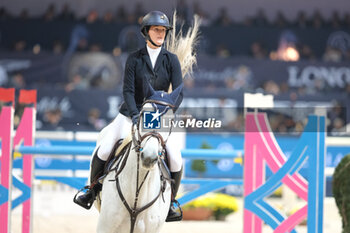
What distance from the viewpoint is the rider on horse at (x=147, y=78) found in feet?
12.1

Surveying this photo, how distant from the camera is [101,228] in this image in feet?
12.1

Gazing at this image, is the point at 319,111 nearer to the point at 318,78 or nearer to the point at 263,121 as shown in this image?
the point at 263,121

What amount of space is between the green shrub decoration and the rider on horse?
1114mm

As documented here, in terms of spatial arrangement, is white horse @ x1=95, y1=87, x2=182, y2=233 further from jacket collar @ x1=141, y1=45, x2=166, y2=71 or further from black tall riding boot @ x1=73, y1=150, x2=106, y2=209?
jacket collar @ x1=141, y1=45, x2=166, y2=71

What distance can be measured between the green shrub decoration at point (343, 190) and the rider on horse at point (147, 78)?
1.11 metres

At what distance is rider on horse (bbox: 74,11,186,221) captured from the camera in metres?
3.69

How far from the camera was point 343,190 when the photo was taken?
10.5 feet

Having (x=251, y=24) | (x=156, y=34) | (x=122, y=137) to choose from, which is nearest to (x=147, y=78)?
(x=156, y=34)

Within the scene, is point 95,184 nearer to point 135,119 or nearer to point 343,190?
point 135,119

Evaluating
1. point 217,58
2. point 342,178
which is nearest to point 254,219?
point 342,178

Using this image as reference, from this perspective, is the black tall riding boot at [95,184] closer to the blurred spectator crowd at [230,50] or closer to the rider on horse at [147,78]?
the rider on horse at [147,78]

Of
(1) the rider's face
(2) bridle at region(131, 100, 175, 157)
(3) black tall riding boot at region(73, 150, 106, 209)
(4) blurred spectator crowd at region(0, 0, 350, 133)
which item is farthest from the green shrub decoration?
(4) blurred spectator crowd at region(0, 0, 350, 133)

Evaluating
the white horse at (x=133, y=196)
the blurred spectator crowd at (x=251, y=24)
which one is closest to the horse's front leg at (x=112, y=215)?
the white horse at (x=133, y=196)

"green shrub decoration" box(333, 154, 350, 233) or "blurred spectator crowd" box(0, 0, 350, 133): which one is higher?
"blurred spectator crowd" box(0, 0, 350, 133)
